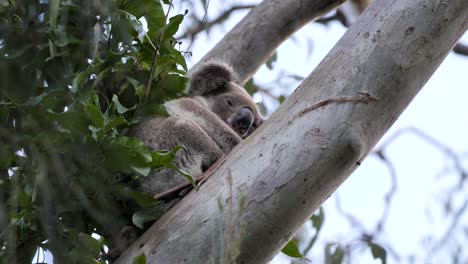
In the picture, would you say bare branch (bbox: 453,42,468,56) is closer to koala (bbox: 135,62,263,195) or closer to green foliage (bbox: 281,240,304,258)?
koala (bbox: 135,62,263,195)

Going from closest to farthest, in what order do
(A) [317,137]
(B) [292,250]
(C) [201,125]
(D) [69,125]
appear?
(A) [317,137]
(D) [69,125]
(B) [292,250]
(C) [201,125]

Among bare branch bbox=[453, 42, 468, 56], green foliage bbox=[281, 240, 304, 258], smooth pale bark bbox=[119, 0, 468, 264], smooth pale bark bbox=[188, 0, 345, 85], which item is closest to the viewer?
smooth pale bark bbox=[119, 0, 468, 264]

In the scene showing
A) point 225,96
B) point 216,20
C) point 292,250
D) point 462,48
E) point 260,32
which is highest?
point 216,20

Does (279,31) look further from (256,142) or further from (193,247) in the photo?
(193,247)

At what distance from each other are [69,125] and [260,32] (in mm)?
1575

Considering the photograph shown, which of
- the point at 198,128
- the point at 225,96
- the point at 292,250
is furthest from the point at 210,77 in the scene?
the point at 292,250

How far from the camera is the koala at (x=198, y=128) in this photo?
263cm

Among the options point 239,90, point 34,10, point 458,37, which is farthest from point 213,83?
point 458,37

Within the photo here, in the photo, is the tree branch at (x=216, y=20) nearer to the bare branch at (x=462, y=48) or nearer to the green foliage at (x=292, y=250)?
the green foliage at (x=292, y=250)

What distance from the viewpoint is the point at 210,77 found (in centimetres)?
343

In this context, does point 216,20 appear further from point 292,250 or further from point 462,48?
point 292,250

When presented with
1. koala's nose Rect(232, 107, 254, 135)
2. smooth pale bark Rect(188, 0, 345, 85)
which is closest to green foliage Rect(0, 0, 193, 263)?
koala's nose Rect(232, 107, 254, 135)

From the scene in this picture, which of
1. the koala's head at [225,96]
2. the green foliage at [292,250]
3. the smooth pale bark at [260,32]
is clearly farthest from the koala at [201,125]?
the green foliage at [292,250]

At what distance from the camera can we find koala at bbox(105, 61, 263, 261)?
8.63 feet
